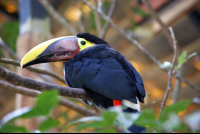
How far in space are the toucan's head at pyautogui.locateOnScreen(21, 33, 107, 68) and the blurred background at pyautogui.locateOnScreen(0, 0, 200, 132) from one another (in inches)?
20.4

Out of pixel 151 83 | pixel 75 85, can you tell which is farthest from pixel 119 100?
pixel 151 83

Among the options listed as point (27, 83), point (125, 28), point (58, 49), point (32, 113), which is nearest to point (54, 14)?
point (58, 49)

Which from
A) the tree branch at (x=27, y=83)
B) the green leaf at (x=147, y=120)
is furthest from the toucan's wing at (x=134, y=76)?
the green leaf at (x=147, y=120)

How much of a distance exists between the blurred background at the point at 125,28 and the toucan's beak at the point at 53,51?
514 mm

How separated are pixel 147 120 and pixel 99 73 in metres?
0.97

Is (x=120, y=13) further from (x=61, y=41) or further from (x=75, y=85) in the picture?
(x=75, y=85)

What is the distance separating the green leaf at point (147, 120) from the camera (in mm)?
337

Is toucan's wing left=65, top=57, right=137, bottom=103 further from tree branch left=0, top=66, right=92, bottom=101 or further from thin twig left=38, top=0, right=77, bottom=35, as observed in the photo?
thin twig left=38, top=0, right=77, bottom=35

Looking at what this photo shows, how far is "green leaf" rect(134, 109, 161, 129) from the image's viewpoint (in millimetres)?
337

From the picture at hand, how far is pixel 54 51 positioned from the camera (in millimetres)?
1477

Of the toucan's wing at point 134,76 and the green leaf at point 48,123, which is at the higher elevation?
the toucan's wing at point 134,76

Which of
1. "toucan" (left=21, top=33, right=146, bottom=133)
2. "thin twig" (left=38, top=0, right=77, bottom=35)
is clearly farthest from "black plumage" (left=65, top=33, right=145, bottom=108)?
"thin twig" (left=38, top=0, right=77, bottom=35)

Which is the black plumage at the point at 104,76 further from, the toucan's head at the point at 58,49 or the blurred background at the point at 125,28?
the blurred background at the point at 125,28

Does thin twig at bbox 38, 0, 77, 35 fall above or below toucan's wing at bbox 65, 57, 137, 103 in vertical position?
above
